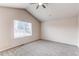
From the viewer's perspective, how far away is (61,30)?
5.81m

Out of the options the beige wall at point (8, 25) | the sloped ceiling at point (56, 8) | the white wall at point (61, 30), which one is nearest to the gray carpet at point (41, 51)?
the beige wall at point (8, 25)

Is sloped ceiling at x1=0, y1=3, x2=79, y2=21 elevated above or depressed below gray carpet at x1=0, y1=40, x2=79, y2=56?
above

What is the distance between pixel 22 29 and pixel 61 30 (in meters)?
2.54

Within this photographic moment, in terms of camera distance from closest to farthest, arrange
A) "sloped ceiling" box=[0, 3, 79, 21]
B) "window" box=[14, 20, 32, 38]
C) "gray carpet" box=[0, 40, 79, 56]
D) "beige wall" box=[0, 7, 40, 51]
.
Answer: "sloped ceiling" box=[0, 3, 79, 21] → "gray carpet" box=[0, 40, 79, 56] → "beige wall" box=[0, 7, 40, 51] → "window" box=[14, 20, 32, 38]

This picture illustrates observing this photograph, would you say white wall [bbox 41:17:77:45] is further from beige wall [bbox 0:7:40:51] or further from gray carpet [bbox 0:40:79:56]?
beige wall [bbox 0:7:40:51]

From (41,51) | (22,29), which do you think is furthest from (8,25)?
(41,51)

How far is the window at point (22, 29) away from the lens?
4.99 m

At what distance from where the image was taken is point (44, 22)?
6.81m

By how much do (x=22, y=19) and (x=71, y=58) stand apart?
15.5 feet

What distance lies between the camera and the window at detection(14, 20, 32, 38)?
4987mm

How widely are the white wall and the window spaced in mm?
1353

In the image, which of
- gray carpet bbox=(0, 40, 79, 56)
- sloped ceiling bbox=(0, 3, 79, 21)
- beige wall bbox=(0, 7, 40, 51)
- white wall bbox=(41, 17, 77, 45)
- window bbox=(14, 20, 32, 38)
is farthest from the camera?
white wall bbox=(41, 17, 77, 45)

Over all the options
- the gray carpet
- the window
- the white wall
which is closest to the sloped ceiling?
the white wall

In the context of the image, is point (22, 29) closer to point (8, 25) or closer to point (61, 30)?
point (8, 25)
